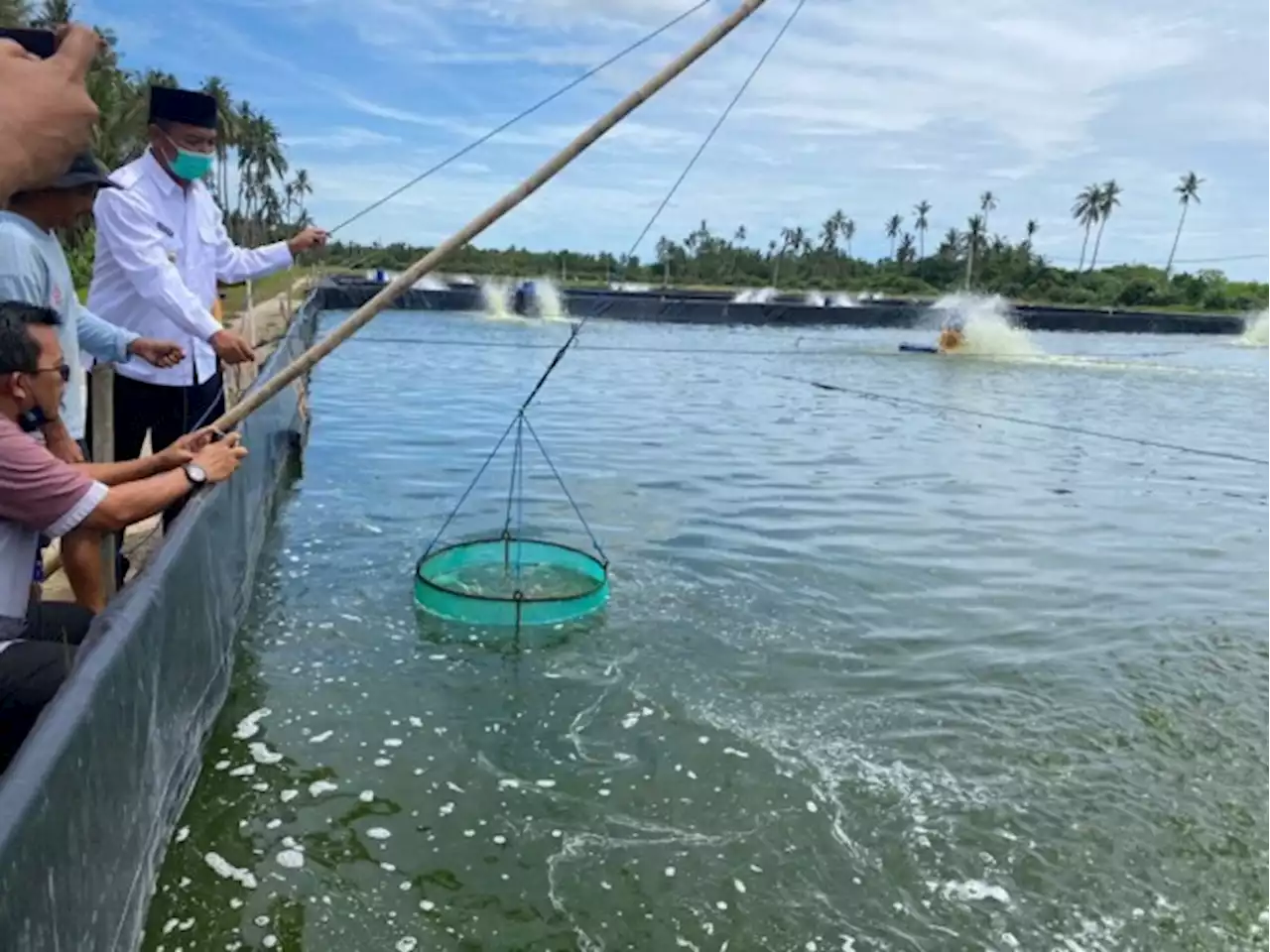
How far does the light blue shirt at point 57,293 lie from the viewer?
3.66 m

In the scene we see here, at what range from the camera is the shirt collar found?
4.99m

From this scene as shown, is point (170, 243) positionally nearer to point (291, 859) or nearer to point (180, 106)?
point (180, 106)

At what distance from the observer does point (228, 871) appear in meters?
4.07

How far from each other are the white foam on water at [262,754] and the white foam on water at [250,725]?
94 mm

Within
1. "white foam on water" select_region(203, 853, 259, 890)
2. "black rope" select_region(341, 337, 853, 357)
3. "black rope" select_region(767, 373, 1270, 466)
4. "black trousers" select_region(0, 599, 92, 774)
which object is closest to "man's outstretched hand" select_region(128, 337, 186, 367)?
"black trousers" select_region(0, 599, 92, 774)

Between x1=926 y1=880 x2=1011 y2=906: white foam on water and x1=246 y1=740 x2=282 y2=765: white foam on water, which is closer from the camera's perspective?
x1=926 y1=880 x2=1011 y2=906: white foam on water

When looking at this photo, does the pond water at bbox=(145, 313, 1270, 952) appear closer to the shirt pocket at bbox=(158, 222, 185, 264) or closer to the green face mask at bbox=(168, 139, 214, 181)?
the shirt pocket at bbox=(158, 222, 185, 264)

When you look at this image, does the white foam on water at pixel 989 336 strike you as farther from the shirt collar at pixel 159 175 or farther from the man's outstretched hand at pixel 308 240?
the shirt collar at pixel 159 175

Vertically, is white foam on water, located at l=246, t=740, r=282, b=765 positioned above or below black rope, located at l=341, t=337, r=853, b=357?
above

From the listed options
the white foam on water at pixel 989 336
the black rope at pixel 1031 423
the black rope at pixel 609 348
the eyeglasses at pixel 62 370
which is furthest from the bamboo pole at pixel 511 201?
the white foam on water at pixel 989 336

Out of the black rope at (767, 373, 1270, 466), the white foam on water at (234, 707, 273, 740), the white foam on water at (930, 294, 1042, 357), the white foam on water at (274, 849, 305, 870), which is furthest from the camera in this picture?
the white foam on water at (930, 294, 1042, 357)

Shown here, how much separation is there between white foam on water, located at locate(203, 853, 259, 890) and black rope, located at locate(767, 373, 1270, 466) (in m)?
15.2

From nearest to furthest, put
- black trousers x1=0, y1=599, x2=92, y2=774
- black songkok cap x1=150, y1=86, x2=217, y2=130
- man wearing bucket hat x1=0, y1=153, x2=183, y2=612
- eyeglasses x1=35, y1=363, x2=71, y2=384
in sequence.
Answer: black trousers x1=0, y1=599, x2=92, y2=774 < eyeglasses x1=35, y1=363, x2=71, y2=384 < man wearing bucket hat x1=0, y1=153, x2=183, y2=612 < black songkok cap x1=150, y1=86, x2=217, y2=130

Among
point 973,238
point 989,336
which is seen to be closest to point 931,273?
point 973,238
